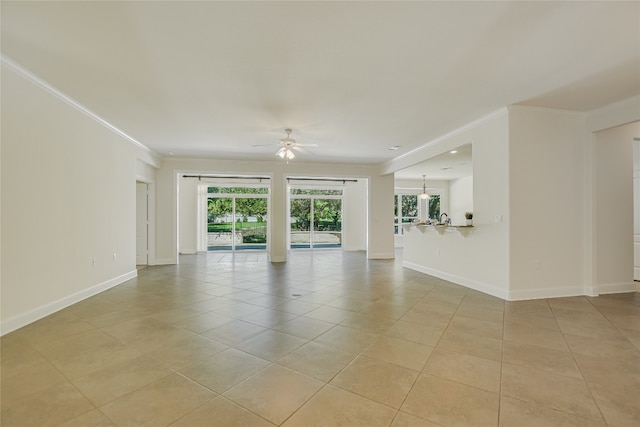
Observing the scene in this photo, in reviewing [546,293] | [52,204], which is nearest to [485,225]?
[546,293]

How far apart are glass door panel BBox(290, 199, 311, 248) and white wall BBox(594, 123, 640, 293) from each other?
8337 millimetres

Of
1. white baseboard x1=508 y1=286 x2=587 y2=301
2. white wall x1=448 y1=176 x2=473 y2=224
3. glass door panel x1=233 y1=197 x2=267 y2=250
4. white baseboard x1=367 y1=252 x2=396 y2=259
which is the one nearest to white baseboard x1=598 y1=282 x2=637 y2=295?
white baseboard x1=508 y1=286 x2=587 y2=301

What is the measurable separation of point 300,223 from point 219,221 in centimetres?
309

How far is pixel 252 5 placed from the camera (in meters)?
2.18

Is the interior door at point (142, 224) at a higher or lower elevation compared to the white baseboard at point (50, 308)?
higher

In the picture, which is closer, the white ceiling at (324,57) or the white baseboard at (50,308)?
the white ceiling at (324,57)

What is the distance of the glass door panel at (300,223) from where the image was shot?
11.3 meters

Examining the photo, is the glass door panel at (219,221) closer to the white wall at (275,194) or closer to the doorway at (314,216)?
the doorway at (314,216)

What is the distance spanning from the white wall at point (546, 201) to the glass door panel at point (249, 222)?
28.8 ft

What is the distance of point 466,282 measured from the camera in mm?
5059

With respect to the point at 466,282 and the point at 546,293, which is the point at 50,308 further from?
the point at 546,293

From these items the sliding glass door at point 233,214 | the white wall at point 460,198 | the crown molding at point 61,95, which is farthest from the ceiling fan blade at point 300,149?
the white wall at point 460,198

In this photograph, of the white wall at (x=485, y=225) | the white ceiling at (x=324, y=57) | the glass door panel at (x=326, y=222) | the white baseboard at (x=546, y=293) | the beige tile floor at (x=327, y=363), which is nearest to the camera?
the beige tile floor at (x=327, y=363)

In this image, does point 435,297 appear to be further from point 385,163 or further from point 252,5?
point 385,163
